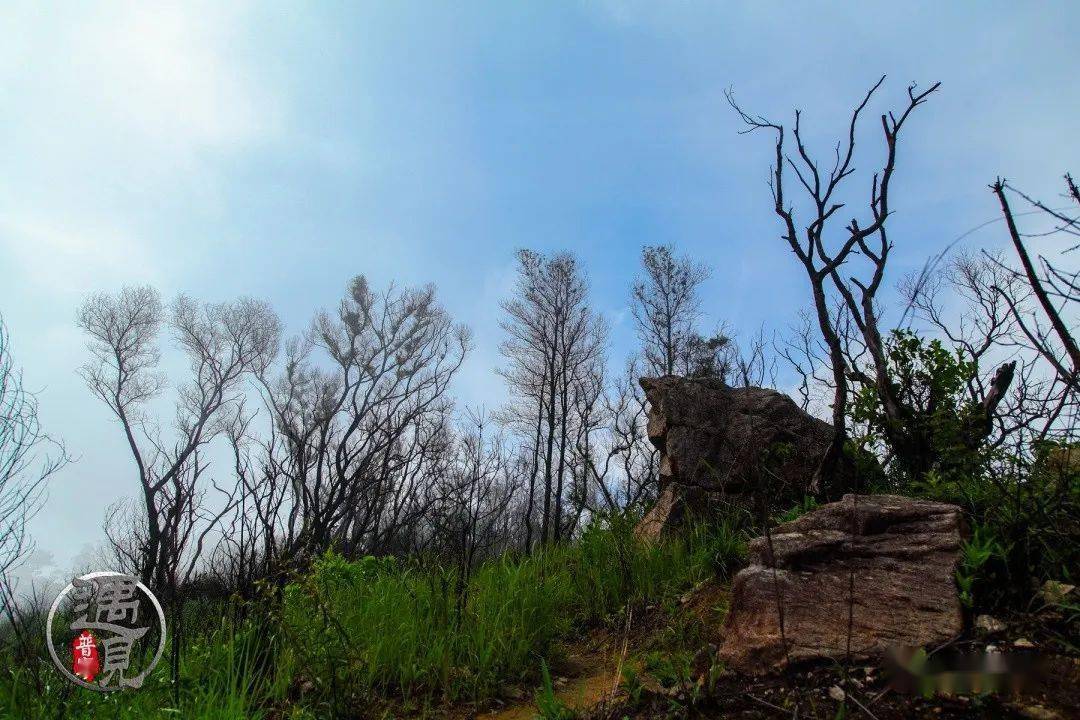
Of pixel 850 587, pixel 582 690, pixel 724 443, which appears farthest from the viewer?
pixel 724 443

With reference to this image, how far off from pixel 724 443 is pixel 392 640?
447 cm

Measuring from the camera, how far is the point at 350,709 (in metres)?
3.34

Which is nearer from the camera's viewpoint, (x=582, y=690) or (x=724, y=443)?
(x=582, y=690)

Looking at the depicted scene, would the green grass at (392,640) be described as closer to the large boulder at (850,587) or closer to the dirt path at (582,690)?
the dirt path at (582,690)

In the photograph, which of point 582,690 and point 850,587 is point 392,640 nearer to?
point 582,690

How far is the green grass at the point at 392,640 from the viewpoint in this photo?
3.14 metres

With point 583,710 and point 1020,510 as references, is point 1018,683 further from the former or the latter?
point 583,710

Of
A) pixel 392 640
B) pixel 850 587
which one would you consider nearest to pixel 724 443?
pixel 392 640

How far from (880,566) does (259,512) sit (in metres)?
4.38

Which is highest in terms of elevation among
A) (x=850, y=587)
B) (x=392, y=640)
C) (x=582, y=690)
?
(x=850, y=587)

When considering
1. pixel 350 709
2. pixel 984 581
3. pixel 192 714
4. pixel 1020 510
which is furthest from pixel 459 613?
pixel 1020 510

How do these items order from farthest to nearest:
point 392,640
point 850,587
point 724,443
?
point 724,443 → point 392,640 → point 850,587

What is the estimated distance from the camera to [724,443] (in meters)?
7.07

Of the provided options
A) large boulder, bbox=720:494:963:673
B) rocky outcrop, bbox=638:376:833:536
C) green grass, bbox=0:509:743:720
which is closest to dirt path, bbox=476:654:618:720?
green grass, bbox=0:509:743:720
